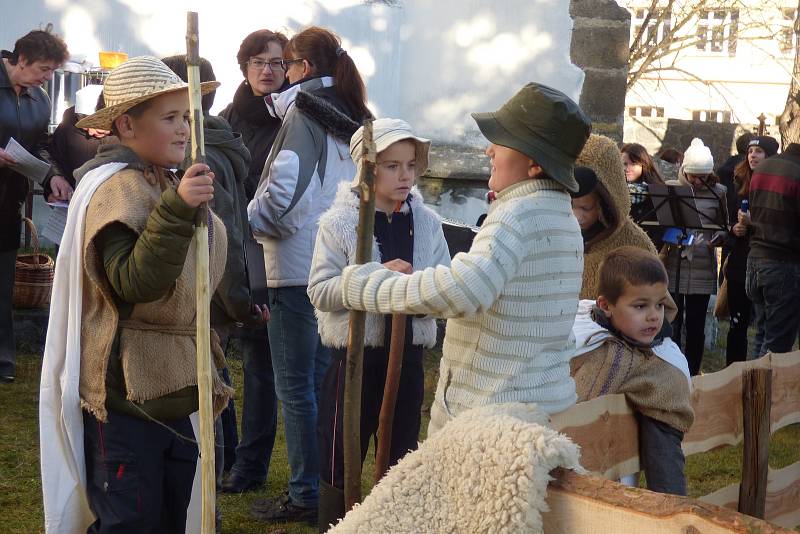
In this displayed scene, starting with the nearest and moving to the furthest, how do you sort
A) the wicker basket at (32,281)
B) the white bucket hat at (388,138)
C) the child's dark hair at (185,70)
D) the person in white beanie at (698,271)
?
the white bucket hat at (388,138) → the child's dark hair at (185,70) → the wicker basket at (32,281) → the person in white beanie at (698,271)

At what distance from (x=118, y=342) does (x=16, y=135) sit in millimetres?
3965

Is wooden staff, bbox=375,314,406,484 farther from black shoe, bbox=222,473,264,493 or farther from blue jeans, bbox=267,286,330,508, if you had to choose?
black shoe, bbox=222,473,264,493

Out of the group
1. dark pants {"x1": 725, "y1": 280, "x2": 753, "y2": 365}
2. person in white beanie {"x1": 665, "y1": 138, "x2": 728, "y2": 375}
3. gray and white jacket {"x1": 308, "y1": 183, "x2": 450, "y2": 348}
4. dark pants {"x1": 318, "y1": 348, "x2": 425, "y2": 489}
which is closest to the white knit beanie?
person in white beanie {"x1": 665, "y1": 138, "x2": 728, "y2": 375}

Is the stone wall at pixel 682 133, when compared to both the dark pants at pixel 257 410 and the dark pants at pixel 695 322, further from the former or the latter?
the dark pants at pixel 257 410

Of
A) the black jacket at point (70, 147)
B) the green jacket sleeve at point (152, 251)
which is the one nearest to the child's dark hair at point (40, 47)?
the black jacket at point (70, 147)

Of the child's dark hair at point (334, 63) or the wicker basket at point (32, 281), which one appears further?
the wicker basket at point (32, 281)

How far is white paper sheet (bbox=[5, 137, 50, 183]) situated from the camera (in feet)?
20.1

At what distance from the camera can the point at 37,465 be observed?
17.3 feet

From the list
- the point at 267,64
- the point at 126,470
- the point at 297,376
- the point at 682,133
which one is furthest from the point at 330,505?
the point at 682,133

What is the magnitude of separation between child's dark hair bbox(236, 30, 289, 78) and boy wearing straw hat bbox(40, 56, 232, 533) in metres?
2.35

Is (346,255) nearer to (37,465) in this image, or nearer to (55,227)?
(55,227)

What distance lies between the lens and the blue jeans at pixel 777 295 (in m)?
7.64

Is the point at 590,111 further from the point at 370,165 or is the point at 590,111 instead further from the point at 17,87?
the point at 370,165

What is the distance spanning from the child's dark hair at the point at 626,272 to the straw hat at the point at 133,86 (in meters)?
1.40
